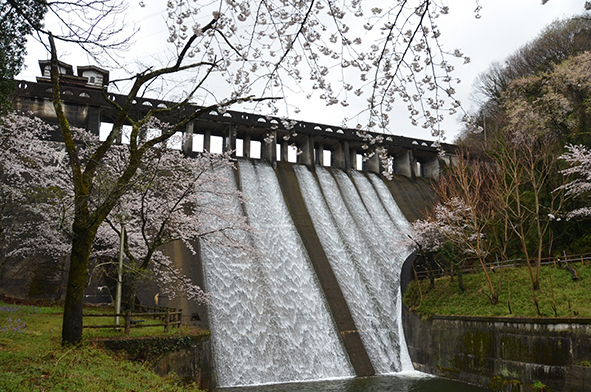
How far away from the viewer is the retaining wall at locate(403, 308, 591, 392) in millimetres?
10375

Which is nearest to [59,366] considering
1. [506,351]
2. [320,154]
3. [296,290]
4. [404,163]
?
[296,290]

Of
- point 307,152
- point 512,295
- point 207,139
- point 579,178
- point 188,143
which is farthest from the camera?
point 307,152

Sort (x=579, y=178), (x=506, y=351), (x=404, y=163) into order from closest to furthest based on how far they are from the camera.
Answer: (x=506, y=351), (x=579, y=178), (x=404, y=163)

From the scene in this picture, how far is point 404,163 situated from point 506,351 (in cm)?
2140

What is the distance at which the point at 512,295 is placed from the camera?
46.4ft

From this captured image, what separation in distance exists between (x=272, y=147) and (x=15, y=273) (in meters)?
15.8

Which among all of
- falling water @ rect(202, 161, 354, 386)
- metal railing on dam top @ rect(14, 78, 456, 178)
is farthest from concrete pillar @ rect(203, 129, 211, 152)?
falling water @ rect(202, 161, 354, 386)

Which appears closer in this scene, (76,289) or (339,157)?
(76,289)

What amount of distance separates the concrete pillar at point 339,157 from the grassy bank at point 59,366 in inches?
835

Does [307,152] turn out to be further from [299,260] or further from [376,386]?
[376,386]

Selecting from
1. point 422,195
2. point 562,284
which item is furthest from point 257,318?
point 422,195

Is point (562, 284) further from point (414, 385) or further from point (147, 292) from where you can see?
point (147, 292)

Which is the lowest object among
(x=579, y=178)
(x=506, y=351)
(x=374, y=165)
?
(x=506, y=351)

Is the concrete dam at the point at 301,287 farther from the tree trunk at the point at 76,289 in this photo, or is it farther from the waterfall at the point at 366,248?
the tree trunk at the point at 76,289
